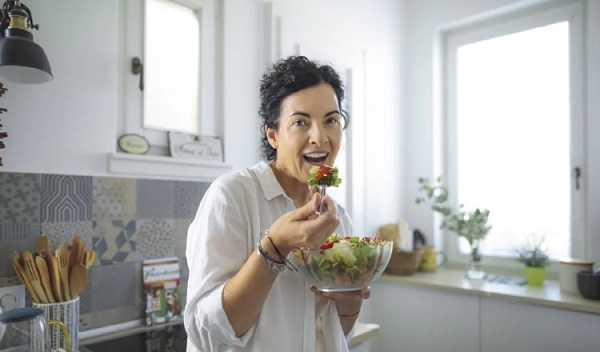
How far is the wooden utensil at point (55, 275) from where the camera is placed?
1.11 m

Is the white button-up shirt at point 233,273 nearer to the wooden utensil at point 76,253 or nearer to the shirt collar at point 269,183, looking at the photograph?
the shirt collar at point 269,183

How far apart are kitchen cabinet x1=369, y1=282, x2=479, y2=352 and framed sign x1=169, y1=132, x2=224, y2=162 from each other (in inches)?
50.8

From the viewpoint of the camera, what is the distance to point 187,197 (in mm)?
1550

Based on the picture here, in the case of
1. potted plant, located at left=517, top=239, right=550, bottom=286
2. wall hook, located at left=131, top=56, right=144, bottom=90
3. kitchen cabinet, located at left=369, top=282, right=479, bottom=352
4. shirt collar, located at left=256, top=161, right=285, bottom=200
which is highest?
wall hook, located at left=131, top=56, right=144, bottom=90

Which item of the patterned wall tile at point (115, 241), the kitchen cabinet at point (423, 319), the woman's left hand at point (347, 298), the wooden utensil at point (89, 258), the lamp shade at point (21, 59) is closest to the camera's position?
the woman's left hand at point (347, 298)

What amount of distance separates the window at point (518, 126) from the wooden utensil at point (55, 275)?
Answer: 7.53 feet

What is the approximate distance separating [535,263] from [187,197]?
1.82 metres

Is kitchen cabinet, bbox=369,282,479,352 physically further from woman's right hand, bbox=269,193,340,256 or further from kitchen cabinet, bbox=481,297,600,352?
woman's right hand, bbox=269,193,340,256

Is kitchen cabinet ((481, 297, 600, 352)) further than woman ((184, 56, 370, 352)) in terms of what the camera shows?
Yes

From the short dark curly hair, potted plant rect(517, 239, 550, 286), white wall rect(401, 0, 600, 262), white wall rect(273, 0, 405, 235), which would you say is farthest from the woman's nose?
white wall rect(401, 0, 600, 262)

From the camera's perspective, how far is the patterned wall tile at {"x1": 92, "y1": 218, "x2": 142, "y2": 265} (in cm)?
130

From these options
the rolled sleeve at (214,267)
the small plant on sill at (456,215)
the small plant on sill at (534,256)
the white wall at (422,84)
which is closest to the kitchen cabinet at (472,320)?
the small plant on sill at (534,256)

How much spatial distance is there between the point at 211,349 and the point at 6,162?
31.8 inches

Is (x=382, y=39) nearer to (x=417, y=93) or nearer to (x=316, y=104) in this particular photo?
(x=417, y=93)
